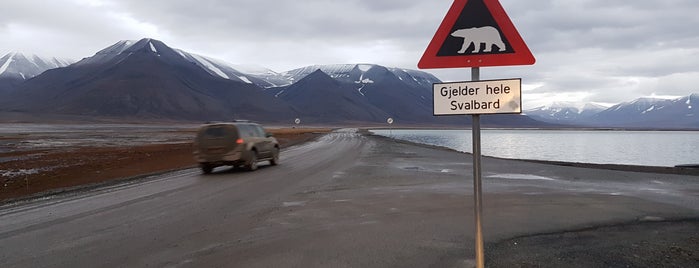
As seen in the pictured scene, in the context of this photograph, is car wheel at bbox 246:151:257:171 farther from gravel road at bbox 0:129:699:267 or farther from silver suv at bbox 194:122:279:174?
gravel road at bbox 0:129:699:267

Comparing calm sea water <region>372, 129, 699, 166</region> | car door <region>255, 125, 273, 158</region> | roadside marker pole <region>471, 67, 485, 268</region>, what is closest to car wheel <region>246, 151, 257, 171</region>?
car door <region>255, 125, 273, 158</region>

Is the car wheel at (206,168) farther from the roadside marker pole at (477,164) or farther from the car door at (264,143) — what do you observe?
the roadside marker pole at (477,164)

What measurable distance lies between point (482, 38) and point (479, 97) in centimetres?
57

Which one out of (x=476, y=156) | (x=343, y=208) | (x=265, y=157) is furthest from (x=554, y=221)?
(x=265, y=157)

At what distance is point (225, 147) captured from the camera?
17406 millimetres

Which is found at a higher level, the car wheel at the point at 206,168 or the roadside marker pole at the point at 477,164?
the roadside marker pole at the point at 477,164

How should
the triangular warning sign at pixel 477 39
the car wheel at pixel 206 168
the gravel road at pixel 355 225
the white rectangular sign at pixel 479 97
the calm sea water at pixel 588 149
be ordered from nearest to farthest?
the white rectangular sign at pixel 479 97
the triangular warning sign at pixel 477 39
the gravel road at pixel 355 225
the car wheel at pixel 206 168
the calm sea water at pixel 588 149

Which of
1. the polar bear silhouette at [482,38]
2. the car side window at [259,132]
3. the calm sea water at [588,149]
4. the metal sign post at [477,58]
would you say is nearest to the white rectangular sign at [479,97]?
the metal sign post at [477,58]

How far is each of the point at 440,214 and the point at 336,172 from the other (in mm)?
8160

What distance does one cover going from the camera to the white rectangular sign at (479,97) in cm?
405

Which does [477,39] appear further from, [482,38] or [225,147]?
[225,147]

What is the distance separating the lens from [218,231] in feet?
23.9

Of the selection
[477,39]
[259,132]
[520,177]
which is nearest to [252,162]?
[259,132]

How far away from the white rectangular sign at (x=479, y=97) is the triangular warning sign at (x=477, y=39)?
0.25 meters
